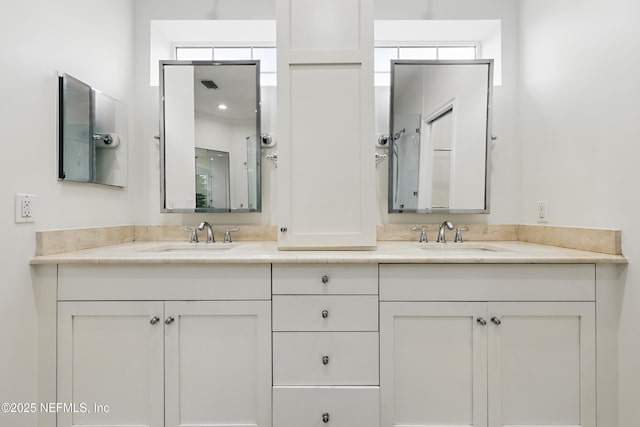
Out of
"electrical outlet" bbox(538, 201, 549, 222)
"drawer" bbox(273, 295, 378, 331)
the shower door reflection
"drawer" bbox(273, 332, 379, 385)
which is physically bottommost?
"drawer" bbox(273, 332, 379, 385)

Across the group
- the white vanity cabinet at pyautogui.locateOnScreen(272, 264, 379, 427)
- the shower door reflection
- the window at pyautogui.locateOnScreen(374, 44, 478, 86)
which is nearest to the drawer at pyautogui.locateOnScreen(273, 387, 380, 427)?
the white vanity cabinet at pyautogui.locateOnScreen(272, 264, 379, 427)

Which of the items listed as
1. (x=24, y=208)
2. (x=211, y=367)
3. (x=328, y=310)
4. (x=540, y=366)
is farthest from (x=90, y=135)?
(x=540, y=366)

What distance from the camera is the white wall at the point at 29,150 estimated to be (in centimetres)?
117

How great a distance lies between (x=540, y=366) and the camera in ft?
4.24

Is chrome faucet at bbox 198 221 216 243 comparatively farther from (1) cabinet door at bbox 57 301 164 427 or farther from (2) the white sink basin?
(1) cabinet door at bbox 57 301 164 427

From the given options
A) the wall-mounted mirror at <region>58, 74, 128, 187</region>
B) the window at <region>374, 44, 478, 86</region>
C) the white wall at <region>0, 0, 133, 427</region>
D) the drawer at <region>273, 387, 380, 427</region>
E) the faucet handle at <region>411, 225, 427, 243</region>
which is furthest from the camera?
the window at <region>374, 44, 478, 86</region>

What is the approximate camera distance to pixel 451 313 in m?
1.29

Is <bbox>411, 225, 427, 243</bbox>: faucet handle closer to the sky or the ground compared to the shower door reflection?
closer to the ground

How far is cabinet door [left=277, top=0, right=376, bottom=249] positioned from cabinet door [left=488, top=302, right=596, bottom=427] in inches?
26.0

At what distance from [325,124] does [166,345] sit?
1.14m

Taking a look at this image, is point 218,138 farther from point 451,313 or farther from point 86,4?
point 451,313

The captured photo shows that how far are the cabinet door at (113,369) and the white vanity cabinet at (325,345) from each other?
49cm

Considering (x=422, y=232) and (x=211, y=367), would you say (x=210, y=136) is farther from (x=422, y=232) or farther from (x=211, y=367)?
(x=422, y=232)

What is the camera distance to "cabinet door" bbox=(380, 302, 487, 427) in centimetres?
129
